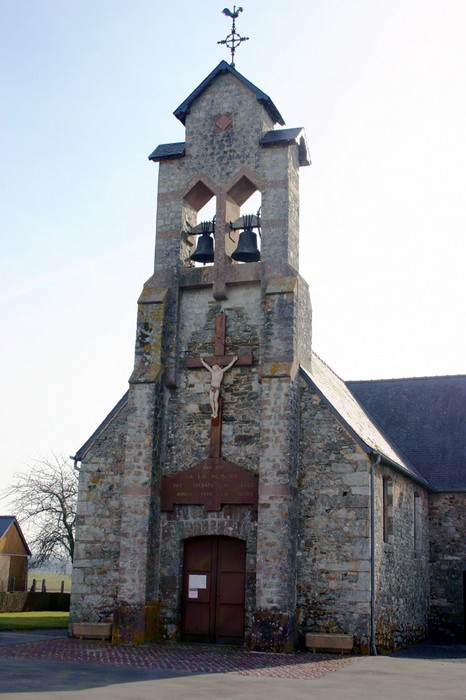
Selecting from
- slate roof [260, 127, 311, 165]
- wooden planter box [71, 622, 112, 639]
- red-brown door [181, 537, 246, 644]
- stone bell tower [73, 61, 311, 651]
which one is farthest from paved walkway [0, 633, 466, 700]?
slate roof [260, 127, 311, 165]

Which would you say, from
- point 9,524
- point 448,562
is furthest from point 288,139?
point 9,524

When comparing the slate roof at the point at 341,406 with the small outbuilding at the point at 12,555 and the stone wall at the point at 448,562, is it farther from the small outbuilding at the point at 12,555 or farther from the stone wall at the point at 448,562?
the small outbuilding at the point at 12,555

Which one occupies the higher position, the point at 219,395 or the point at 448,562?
the point at 219,395

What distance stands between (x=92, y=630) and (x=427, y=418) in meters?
13.6

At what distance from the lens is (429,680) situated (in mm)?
12859

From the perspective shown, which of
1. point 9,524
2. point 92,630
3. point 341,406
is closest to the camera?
point 92,630

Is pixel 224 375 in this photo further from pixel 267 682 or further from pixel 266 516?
pixel 267 682

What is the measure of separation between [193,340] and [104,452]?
332 cm

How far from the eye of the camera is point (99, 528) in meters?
18.3

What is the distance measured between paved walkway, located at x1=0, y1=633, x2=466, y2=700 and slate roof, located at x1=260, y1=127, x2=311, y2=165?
1100 cm

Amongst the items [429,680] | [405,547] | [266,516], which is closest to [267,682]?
[429,680]

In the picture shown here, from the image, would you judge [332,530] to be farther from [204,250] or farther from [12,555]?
[12,555]

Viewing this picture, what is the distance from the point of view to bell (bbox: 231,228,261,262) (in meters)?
18.6

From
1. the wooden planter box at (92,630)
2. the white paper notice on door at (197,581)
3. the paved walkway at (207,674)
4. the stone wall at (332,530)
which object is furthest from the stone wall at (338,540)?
the wooden planter box at (92,630)
